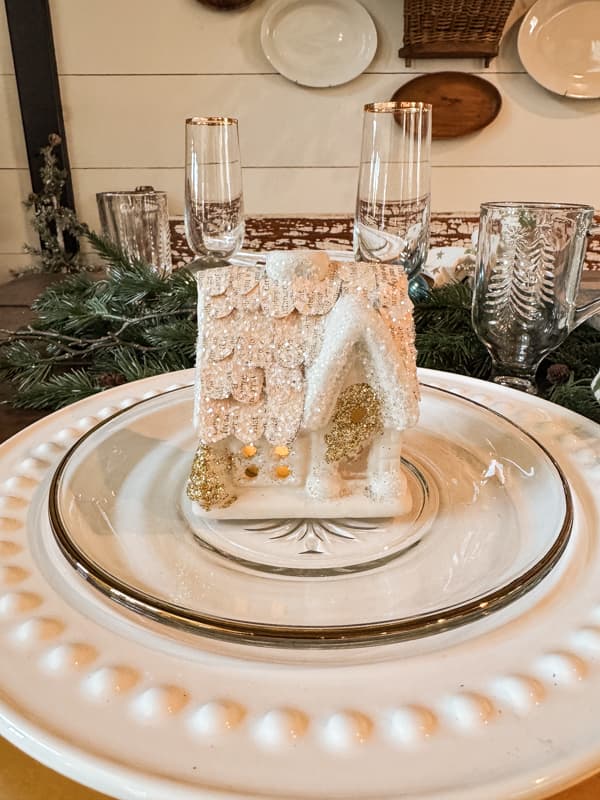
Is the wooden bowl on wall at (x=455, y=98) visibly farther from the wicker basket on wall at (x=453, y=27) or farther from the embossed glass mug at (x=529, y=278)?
the embossed glass mug at (x=529, y=278)

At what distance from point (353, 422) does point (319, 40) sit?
1.75 m

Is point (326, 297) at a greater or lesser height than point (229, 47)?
lesser

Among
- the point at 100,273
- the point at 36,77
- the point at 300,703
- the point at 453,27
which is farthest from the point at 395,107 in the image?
the point at 36,77

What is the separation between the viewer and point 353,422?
1.61 ft

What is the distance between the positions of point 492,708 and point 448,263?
99 centimetres

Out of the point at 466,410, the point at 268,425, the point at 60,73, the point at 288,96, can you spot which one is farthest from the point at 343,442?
the point at 60,73

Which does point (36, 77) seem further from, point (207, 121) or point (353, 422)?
point (353, 422)

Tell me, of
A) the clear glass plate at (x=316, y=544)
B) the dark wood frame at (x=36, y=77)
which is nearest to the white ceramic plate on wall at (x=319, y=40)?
the dark wood frame at (x=36, y=77)

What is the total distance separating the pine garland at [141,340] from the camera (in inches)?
30.7

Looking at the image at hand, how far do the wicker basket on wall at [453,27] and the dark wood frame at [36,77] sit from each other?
109 centimetres

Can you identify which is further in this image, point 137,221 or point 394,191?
point 137,221

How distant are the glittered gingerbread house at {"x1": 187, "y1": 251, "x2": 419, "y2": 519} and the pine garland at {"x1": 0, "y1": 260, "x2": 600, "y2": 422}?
316mm

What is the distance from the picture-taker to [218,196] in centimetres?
106

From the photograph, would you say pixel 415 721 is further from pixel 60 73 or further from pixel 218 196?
pixel 60 73
